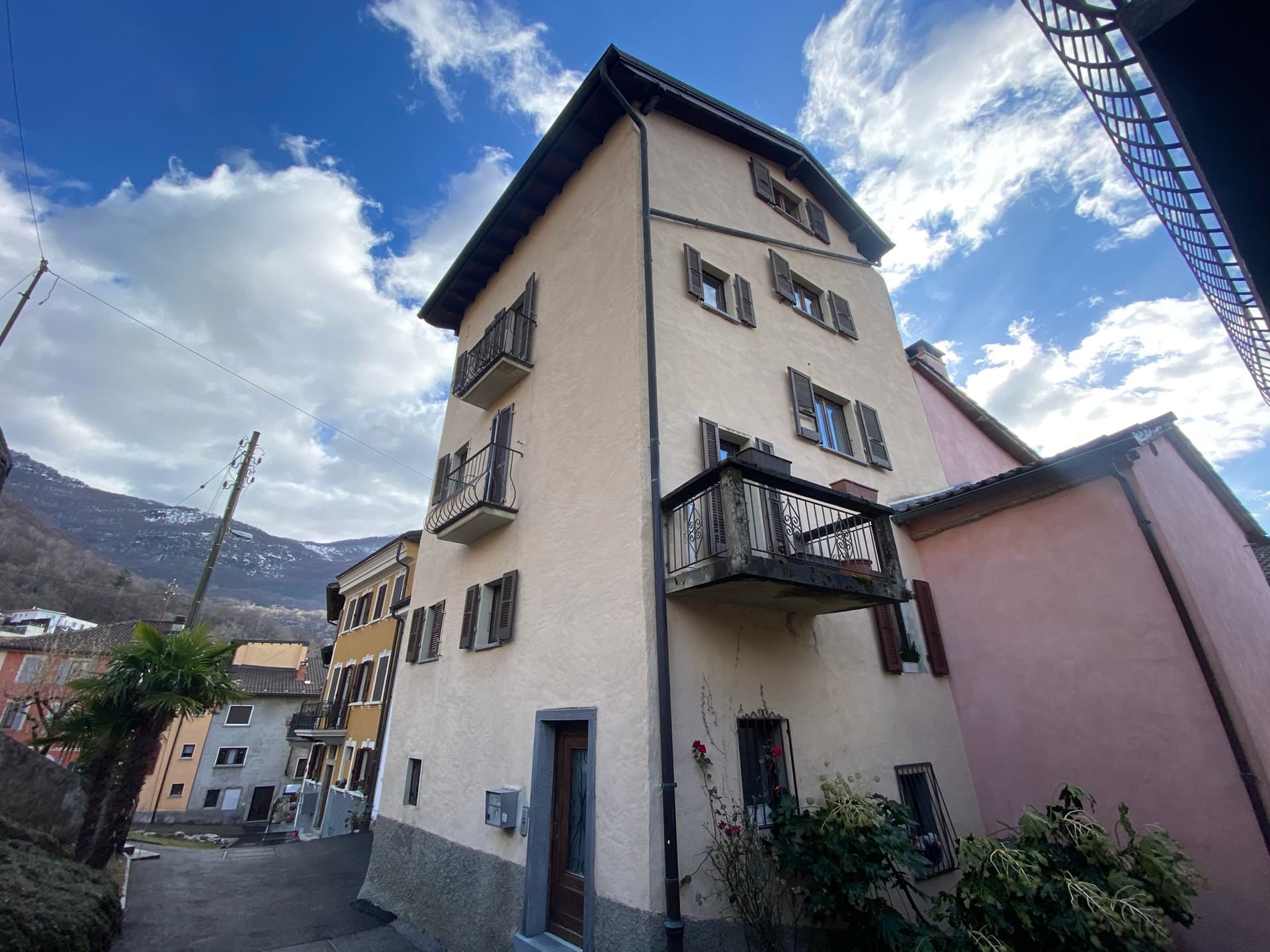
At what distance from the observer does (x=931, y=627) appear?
8.55m

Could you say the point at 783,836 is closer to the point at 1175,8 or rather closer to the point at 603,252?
the point at 1175,8

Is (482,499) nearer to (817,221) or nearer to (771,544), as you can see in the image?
(771,544)

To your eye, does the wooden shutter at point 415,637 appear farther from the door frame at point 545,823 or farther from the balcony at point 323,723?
the balcony at point 323,723

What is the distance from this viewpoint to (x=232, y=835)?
90.3 ft

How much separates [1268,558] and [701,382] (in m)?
13.1

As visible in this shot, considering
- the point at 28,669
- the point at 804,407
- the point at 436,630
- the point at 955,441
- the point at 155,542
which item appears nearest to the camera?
the point at 804,407

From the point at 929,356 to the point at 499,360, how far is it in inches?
484

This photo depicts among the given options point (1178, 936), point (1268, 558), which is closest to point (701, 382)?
point (1178, 936)

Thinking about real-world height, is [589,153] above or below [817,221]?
below

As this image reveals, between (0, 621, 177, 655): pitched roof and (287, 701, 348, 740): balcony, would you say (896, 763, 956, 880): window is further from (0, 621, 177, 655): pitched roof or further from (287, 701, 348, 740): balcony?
(0, 621, 177, 655): pitched roof

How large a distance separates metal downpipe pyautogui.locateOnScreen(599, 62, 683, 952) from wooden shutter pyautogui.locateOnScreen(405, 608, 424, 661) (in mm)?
6601

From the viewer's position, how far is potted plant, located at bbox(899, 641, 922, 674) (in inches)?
317

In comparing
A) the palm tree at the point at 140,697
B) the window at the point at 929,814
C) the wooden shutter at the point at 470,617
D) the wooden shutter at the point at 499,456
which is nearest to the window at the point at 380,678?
the palm tree at the point at 140,697

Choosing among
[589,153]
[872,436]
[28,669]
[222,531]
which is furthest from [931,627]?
[28,669]
